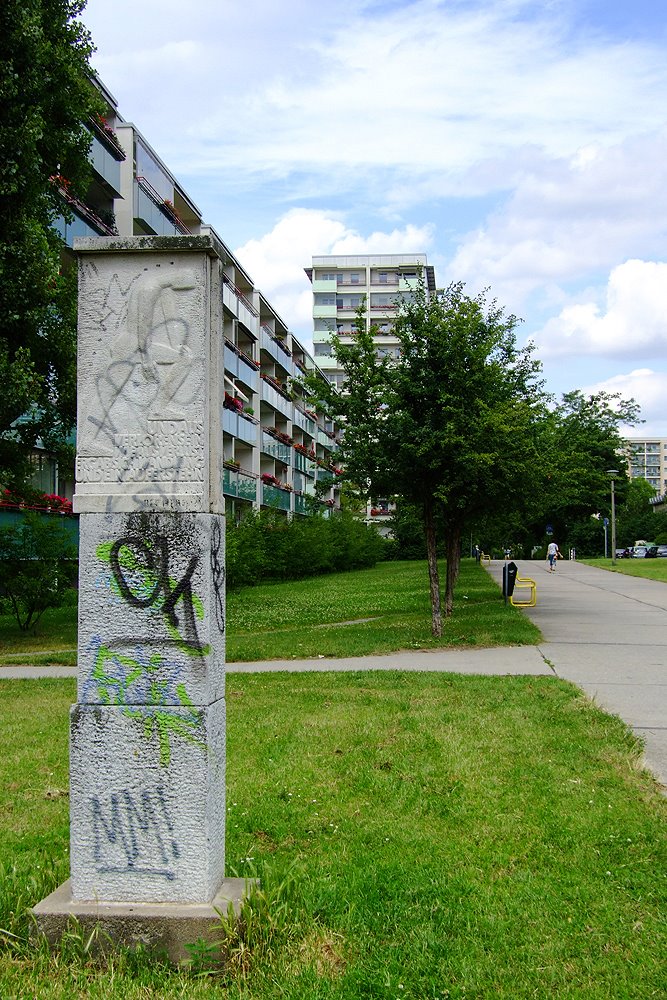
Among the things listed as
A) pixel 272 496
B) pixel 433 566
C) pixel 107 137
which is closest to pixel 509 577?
pixel 433 566

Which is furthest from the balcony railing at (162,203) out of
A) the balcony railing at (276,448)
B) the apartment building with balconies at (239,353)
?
the balcony railing at (276,448)

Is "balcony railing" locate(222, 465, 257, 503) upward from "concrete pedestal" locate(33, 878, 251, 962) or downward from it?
upward

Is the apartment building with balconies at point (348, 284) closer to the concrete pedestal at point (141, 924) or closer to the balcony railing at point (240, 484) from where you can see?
the balcony railing at point (240, 484)

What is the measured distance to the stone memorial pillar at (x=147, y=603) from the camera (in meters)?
3.62

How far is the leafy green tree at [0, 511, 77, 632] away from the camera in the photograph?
1664cm

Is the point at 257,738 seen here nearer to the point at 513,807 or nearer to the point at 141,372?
the point at 513,807

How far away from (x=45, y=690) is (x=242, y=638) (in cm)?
568

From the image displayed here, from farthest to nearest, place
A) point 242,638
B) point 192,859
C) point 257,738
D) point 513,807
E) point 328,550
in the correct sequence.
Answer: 1. point 328,550
2. point 242,638
3. point 257,738
4. point 513,807
5. point 192,859

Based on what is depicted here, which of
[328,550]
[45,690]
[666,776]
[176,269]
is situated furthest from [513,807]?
[328,550]

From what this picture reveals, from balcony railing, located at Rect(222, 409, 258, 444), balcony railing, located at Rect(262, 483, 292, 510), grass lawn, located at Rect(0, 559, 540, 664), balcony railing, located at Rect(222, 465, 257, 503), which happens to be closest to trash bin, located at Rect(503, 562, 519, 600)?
grass lawn, located at Rect(0, 559, 540, 664)

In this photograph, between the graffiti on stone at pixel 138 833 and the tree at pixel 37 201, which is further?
the tree at pixel 37 201

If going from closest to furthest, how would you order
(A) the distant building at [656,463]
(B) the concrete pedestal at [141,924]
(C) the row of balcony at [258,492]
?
(B) the concrete pedestal at [141,924], (C) the row of balcony at [258,492], (A) the distant building at [656,463]

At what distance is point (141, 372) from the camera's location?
3770 mm

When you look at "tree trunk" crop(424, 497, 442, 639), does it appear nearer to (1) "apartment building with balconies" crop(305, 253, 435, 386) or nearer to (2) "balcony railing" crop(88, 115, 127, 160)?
(2) "balcony railing" crop(88, 115, 127, 160)
